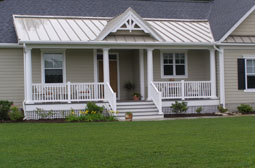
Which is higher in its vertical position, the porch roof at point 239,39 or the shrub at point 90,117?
the porch roof at point 239,39

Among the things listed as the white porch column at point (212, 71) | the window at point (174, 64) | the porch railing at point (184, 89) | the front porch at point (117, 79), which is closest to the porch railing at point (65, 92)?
the front porch at point (117, 79)

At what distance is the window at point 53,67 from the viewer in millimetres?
18250

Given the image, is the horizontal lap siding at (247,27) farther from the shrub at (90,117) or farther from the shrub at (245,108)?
the shrub at (90,117)

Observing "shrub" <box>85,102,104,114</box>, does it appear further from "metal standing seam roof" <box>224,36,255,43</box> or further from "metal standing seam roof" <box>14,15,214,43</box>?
"metal standing seam roof" <box>224,36,255,43</box>

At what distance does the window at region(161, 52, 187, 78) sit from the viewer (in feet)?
64.8

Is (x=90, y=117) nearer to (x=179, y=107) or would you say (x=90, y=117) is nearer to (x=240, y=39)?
(x=179, y=107)

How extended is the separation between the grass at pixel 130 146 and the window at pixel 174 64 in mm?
6891

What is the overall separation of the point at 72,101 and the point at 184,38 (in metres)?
6.02

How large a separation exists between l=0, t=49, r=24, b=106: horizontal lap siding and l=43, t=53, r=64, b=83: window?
3.62ft

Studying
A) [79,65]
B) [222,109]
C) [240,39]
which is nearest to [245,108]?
[222,109]

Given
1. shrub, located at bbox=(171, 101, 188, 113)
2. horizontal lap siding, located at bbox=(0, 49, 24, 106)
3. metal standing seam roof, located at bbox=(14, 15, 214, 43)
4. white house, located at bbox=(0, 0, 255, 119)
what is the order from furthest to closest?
horizontal lap siding, located at bbox=(0, 49, 24, 106), shrub, located at bbox=(171, 101, 188, 113), metal standing seam roof, located at bbox=(14, 15, 214, 43), white house, located at bbox=(0, 0, 255, 119)

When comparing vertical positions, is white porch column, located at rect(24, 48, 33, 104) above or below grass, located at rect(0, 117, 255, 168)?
above

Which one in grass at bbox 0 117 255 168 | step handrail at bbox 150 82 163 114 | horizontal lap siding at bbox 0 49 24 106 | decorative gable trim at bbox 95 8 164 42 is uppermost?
decorative gable trim at bbox 95 8 164 42

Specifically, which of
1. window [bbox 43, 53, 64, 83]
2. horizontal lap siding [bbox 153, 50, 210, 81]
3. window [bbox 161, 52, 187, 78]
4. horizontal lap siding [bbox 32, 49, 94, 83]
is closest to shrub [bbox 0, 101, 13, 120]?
window [bbox 43, 53, 64, 83]
